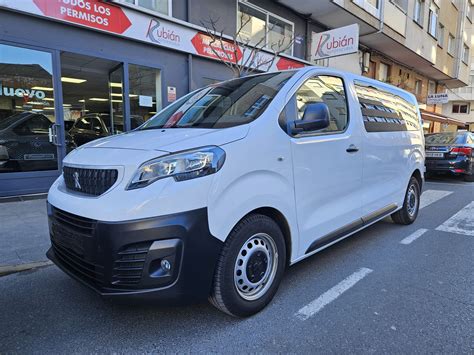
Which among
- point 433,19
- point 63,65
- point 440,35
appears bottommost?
point 63,65

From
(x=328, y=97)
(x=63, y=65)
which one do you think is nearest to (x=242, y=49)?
(x=63, y=65)

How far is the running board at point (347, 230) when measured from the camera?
308cm

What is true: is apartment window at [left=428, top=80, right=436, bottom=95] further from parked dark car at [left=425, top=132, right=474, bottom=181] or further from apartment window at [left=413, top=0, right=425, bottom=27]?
parked dark car at [left=425, top=132, right=474, bottom=181]

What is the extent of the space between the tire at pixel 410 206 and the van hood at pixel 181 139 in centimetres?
363

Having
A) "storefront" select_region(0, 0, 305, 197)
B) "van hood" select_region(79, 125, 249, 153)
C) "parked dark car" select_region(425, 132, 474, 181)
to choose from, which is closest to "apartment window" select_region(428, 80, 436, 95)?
"parked dark car" select_region(425, 132, 474, 181)

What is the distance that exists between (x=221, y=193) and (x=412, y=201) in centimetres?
416

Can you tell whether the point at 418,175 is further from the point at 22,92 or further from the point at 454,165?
the point at 22,92

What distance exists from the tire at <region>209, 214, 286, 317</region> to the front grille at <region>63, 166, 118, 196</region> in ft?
2.91

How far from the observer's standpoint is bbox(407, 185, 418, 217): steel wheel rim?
5.11 meters

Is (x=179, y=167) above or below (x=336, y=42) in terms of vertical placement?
below

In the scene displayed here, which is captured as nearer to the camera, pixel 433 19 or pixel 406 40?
pixel 406 40

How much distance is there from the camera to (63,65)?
27.2 ft

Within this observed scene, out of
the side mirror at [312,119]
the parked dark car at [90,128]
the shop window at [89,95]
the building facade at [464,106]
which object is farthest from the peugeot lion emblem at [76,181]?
the building facade at [464,106]

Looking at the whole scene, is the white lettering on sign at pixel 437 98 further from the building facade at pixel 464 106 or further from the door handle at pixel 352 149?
the door handle at pixel 352 149
